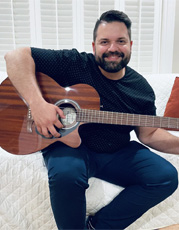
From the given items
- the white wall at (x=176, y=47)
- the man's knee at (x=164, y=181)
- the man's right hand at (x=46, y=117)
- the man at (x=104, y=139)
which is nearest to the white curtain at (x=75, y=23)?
the white wall at (x=176, y=47)

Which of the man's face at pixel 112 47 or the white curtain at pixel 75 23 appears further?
the white curtain at pixel 75 23

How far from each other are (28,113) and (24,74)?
0.18 meters

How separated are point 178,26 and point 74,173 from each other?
1892mm

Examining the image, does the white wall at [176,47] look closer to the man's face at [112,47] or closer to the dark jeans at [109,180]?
the man's face at [112,47]

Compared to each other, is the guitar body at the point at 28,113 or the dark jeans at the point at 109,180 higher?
the guitar body at the point at 28,113

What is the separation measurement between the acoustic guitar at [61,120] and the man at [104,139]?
4 centimetres

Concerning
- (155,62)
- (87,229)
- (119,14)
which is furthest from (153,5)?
(87,229)

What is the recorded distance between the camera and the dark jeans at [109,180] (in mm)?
914

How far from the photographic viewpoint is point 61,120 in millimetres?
1076

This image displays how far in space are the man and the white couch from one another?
59 mm

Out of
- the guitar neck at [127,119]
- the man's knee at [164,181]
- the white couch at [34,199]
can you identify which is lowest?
the white couch at [34,199]

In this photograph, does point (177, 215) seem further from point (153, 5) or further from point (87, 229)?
point (153, 5)

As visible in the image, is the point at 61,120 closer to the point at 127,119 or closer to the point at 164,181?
the point at 127,119

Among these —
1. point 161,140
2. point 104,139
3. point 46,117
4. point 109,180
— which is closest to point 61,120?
A: point 46,117
